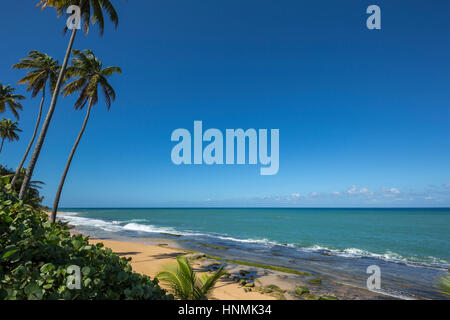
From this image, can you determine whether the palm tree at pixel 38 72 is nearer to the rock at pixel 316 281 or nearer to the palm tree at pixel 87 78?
the palm tree at pixel 87 78

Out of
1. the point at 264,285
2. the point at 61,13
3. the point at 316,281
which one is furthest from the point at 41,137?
the point at 316,281

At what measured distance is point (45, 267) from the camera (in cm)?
167

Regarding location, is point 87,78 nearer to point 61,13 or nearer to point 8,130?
point 61,13

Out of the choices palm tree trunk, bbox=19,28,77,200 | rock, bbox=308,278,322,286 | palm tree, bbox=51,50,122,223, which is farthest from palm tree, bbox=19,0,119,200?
rock, bbox=308,278,322,286

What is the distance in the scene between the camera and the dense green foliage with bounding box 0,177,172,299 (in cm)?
154

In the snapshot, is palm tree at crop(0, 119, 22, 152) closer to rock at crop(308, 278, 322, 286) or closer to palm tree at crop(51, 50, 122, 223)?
palm tree at crop(51, 50, 122, 223)

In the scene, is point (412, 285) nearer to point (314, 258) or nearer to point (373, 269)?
point (373, 269)

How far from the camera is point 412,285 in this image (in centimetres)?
1318
